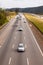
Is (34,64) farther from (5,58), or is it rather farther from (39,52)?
(39,52)

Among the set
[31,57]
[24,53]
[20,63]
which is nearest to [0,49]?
[24,53]

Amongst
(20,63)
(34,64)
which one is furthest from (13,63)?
(34,64)

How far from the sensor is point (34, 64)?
1393 inches

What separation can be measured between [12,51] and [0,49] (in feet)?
11.5

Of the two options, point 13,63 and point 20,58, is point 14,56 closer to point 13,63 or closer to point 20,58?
point 20,58

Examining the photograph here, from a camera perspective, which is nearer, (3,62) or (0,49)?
(3,62)

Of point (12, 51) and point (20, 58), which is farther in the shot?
point (12, 51)

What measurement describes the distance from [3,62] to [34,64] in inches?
Answer: 206

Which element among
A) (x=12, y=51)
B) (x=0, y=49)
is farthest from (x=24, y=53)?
(x=0, y=49)

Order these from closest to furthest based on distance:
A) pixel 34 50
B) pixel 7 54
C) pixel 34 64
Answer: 1. pixel 34 64
2. pixel 7 54
3. pixel 34 50

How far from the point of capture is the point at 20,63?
35.8 m

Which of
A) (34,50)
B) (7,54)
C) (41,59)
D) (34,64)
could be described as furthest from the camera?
(34,50)

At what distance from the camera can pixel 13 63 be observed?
3566 cm

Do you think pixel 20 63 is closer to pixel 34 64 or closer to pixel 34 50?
pixel 34 64
